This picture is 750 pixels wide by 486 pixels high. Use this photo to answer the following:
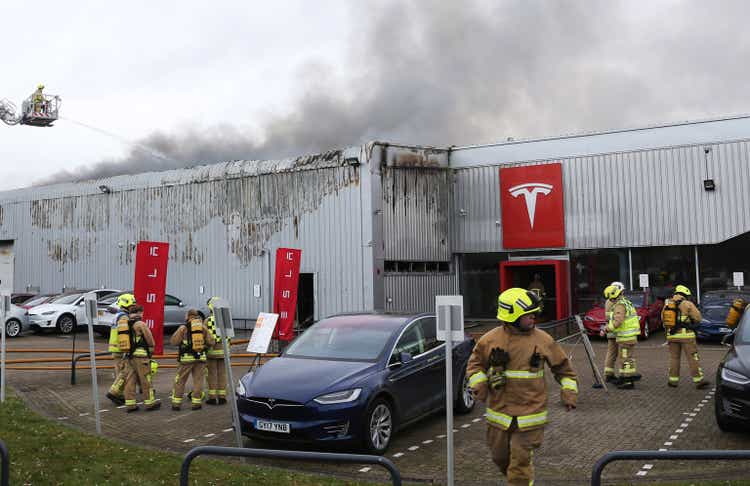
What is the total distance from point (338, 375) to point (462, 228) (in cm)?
1951

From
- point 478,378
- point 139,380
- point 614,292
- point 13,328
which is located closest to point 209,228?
point 13,328

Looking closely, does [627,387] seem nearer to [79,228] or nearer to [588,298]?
[588,298]

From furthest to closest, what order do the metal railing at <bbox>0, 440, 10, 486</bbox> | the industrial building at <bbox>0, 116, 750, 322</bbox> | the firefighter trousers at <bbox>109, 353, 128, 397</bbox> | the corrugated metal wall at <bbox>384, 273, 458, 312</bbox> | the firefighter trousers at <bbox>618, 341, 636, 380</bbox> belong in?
the corrugated metal wall at <bbox>384, 273, 458, 312</bbox> → the industrial building at <bbox>0, 116, 750, 322</bbox> → the firefighter trousers at <bbox>618, 341, 636, 380</bbox> → the firefighter trousers at <bbox>109, 353, 128, 397</bbox> → the metal railing at <bbox>0, 440, 10, 486</bbox>

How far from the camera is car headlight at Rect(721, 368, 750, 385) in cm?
822

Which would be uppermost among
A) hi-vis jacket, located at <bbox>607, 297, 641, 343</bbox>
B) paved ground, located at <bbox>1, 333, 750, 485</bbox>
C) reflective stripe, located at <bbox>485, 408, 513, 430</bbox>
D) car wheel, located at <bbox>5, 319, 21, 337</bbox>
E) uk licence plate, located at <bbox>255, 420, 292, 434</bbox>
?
hi-vis jacket, located at <bbox>607, 297, 641, 343</bbox>

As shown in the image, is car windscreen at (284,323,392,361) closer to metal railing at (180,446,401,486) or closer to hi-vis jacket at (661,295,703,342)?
metal railing at (180,446,401,486)

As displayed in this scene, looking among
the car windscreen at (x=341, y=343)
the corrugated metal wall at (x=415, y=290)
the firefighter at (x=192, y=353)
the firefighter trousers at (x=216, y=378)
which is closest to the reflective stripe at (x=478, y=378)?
the car windscreen at (x=341, y=343)

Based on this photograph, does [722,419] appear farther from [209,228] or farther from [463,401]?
[209,228]

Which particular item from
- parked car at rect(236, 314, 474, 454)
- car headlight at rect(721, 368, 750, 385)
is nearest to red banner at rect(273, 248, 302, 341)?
parked car at rect(236, 314, 474, 454)

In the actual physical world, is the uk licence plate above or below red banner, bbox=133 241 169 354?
below

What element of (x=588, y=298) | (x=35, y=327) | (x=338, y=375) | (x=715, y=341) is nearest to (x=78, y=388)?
(x=338, y=375)

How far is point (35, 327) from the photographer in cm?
2419

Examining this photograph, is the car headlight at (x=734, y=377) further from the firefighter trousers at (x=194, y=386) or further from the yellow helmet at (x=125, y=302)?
the yellow helmet at (x=125, y=302)

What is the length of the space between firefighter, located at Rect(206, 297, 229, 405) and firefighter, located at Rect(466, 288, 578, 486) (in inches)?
264
